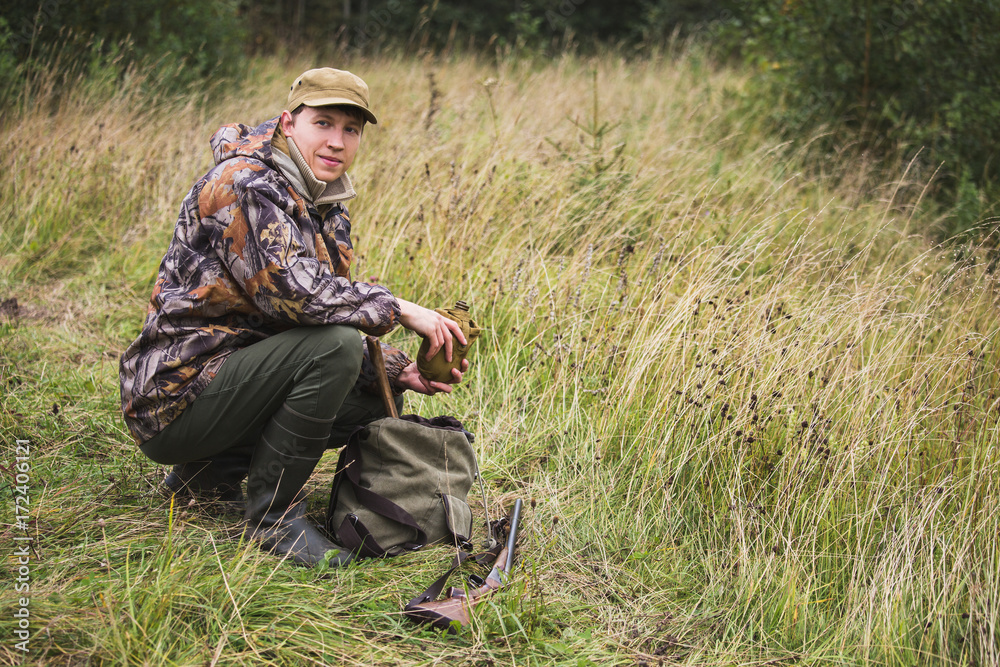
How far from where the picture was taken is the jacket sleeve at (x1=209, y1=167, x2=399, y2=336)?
2.21m

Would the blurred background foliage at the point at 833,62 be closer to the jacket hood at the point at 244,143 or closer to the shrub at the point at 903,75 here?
the shrub at the point at 903,75

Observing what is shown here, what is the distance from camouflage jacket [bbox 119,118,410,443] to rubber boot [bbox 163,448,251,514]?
299 millimetres

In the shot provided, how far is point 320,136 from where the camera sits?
7.86 ft

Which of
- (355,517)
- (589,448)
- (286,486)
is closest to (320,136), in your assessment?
(286,486)

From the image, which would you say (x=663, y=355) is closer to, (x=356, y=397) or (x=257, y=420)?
(x=356, y=397)

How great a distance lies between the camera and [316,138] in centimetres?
239

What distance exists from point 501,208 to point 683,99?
3.95 m

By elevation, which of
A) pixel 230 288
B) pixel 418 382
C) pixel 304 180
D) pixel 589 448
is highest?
pixel 304 180

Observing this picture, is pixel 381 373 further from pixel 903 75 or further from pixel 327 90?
pixel 903 75

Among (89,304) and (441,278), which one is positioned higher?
(441,278)

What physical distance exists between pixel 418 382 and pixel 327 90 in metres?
0.99

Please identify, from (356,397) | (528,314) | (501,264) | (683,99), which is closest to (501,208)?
(501,264)

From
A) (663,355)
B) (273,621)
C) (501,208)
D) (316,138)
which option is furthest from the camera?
(501,208)

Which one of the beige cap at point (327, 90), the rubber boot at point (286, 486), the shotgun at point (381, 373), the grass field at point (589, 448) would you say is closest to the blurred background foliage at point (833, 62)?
the grass field at point (589, 448)
